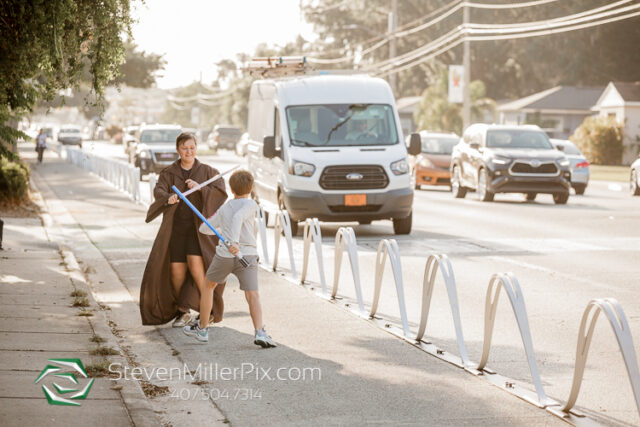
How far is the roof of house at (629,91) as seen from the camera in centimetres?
5887

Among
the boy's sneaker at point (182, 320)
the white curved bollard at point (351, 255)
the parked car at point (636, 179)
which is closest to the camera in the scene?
the boy's sneaker at point (182, 320)

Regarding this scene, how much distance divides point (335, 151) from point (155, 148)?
19.7 metres

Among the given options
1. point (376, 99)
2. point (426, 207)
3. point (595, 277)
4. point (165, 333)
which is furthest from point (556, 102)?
point (165, 333)

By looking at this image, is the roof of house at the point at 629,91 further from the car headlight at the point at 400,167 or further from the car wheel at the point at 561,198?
the car headlight at the point at 400,167

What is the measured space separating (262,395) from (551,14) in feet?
251

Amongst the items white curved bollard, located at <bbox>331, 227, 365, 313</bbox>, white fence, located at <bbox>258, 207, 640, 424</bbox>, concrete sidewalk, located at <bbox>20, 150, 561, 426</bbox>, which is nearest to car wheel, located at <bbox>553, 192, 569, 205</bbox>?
concrete sidewalk, located at <bbox>20, 150, 561, 426</bbox>

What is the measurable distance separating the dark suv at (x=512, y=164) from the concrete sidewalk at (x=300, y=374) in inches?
577

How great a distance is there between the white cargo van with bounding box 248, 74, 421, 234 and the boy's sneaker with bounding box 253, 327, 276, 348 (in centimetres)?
935

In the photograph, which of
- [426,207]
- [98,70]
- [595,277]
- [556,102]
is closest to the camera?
[98,70]

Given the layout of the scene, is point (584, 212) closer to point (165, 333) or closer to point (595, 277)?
point (595, 277)

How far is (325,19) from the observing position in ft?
287

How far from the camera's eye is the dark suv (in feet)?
84.4

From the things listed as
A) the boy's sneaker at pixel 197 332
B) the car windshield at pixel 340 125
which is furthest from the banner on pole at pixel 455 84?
the boy's sneaker at pixel 197 332

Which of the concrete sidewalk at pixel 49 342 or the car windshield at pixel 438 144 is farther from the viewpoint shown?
the car windshield at pixel 438 144
